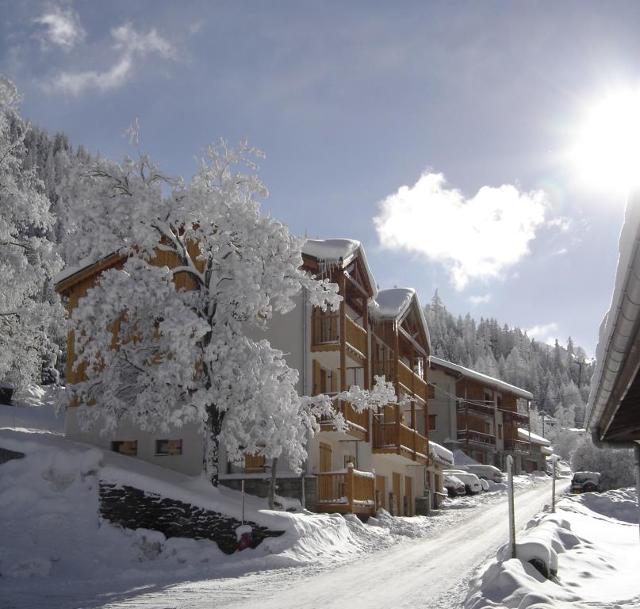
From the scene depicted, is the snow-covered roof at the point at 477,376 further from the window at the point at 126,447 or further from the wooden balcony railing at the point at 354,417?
the window at the point at 126,447

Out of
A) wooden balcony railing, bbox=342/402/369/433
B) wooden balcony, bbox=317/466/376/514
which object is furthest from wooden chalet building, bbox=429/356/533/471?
wooden balcony, bbox=317/466/376/514

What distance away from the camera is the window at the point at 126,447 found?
2736 centimetres

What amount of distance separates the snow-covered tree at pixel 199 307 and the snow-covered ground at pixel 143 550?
1.61 metres

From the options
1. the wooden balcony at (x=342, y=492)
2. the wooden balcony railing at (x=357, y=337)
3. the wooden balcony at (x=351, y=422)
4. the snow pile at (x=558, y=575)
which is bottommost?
the snow pile at (x=558, y=575)

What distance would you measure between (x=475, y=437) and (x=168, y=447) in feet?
147

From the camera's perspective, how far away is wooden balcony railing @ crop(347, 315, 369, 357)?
29500 millimetres

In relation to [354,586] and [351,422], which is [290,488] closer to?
[351,422]

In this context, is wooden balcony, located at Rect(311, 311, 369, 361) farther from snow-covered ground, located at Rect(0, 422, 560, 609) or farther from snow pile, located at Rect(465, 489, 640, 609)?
snow pile, located at Rect(465, 489, 640, 609)

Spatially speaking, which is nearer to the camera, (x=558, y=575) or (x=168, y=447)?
(x=558, y=575)

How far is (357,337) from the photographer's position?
3053cm

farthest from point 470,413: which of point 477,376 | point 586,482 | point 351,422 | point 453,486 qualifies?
point 351,422

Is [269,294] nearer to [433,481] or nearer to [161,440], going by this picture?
[161,440]

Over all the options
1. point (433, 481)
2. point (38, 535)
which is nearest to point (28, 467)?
point (38, 535)

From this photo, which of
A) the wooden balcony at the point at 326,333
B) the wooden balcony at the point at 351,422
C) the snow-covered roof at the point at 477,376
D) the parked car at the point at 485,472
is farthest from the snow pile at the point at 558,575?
the snow-covered roof at the point at 477,376
